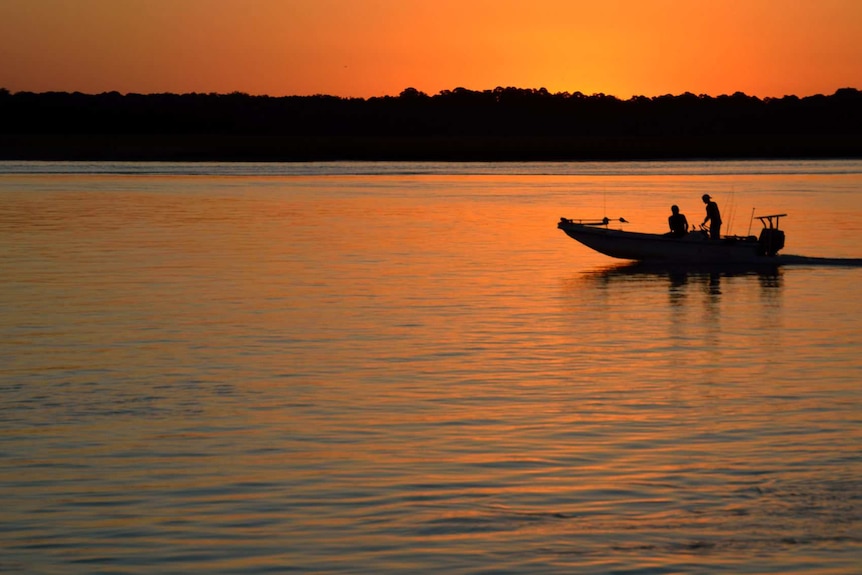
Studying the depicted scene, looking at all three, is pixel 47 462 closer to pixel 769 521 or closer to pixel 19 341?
pixel 769 521

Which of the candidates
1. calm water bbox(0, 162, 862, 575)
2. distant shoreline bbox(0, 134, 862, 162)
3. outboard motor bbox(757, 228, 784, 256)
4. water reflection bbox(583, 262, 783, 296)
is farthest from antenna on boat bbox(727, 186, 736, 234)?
distant shoreline bbox(0, 134, 862, 162)

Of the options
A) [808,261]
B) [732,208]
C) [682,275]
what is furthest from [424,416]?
[732,208]

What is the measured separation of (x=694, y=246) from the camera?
34062 millimetres

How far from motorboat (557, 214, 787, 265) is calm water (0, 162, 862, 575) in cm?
80

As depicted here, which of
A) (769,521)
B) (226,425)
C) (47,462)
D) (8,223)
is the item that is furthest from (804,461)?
(8,223)

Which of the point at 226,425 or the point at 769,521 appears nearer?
the point at 769,521

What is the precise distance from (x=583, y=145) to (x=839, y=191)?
120m

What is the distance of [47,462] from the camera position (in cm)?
1312

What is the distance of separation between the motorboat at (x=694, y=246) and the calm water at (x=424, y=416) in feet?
2.63

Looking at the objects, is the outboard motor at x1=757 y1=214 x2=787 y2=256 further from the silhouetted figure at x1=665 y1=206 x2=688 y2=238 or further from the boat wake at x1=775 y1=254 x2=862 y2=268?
the silhouetted figure at x1=665 y1=206 x2=688 y2=238

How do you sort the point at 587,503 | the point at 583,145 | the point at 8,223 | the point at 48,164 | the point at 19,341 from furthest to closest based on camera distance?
the point at 583,145
the point at 48,164
the point at 8,223
the point at 19,341
the point at 587,503

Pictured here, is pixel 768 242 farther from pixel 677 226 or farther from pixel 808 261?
pixel 677 226

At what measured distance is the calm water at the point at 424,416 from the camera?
34.5 ft

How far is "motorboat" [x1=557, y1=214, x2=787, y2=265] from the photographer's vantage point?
34219 mm
